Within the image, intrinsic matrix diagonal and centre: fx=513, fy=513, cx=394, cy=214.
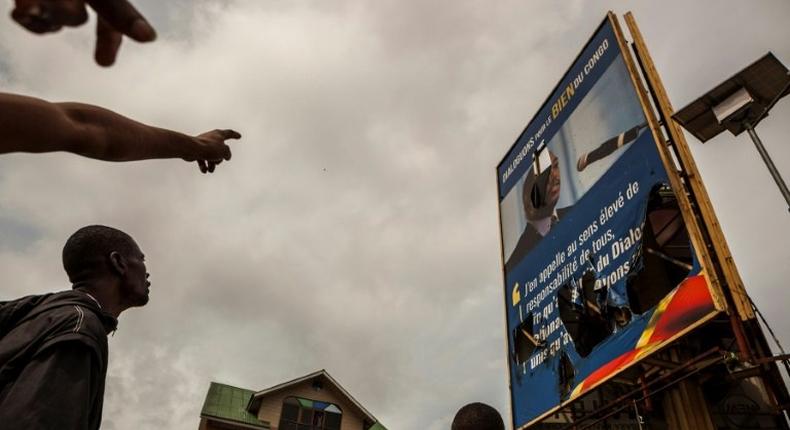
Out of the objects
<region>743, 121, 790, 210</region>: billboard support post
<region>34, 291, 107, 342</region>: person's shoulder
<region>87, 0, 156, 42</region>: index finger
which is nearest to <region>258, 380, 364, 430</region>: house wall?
<region>743, 121, 790, 210</region>: billboard support post

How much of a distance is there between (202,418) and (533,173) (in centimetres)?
1769

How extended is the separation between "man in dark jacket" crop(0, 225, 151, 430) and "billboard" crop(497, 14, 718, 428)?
19.0ft

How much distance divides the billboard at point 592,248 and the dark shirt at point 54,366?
5.93 m

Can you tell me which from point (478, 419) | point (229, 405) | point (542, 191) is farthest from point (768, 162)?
point (229, 405)

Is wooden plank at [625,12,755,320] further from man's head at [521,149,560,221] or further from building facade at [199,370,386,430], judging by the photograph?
building facade at [199,370,386,430]

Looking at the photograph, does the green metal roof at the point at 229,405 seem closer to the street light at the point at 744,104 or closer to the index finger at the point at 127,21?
the street light at the point at 744,104

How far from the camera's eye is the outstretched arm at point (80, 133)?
1126 millimetres

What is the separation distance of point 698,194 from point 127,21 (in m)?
7.41

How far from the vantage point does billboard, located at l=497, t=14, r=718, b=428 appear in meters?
6.76

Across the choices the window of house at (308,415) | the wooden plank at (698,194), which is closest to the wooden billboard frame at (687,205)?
the wooden plank at (698,194)

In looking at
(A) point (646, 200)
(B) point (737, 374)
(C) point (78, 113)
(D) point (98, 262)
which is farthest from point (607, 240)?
(C) point (78, 113)

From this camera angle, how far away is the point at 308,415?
2303 centimetres

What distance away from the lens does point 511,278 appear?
1089cm

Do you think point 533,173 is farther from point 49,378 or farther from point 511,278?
point 49,378
